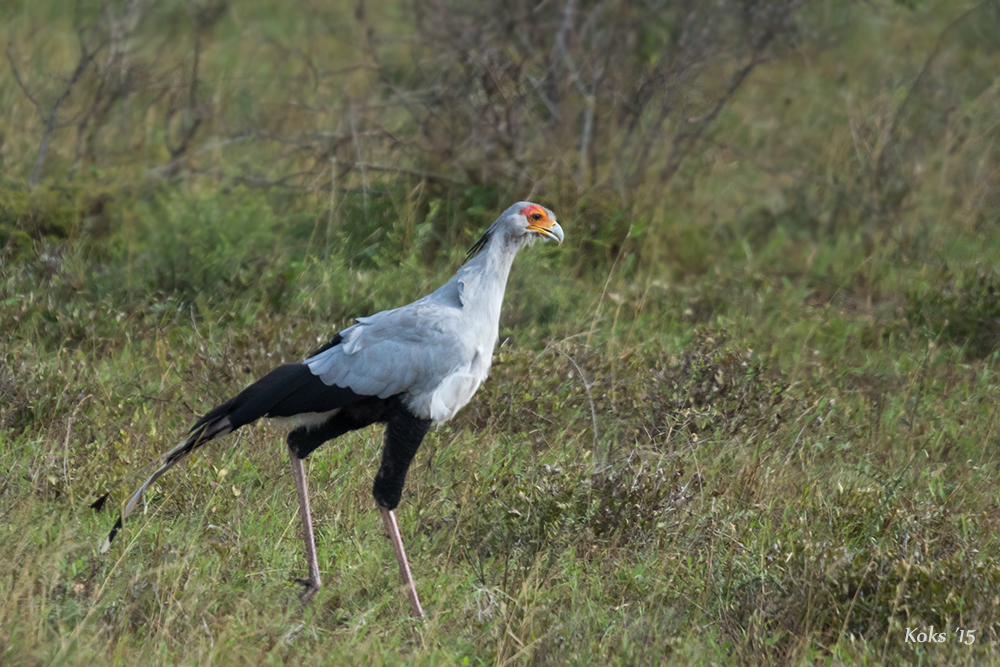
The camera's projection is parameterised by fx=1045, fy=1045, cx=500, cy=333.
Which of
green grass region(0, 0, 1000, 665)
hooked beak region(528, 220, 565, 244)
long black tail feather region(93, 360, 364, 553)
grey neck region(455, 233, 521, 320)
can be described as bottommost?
green grass region(0, 0, 1000, 665)

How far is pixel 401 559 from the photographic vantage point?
338 cm

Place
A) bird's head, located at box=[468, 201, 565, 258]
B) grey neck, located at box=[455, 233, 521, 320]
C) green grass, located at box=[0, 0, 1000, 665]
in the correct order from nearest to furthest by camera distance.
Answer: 1. green grass, located at box=[0, 0, 1000, 665]
2. grey neck, located at box=[455, 233, 521, 320]
3. bird's head, located at box=[468, 201, 565, 258]

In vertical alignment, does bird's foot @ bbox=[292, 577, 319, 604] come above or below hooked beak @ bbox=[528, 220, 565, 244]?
below

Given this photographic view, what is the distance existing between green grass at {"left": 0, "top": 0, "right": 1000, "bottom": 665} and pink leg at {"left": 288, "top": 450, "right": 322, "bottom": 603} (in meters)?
0.09

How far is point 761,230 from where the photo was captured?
7.59 metres

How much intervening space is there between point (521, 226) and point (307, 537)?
1.33 meters

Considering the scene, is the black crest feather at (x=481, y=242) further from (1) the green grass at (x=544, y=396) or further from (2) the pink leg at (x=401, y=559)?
(2) the pink leg at (x=401, y=559)

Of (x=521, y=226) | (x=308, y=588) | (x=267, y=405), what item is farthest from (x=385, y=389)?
(x=521, y=226)

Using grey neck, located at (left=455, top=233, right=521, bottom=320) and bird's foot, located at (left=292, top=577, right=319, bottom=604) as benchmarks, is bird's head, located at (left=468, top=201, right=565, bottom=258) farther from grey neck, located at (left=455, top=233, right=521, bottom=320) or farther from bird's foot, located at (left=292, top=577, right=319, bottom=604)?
bird's foot, located at (left=292, top=577, right=319, bottom=604)

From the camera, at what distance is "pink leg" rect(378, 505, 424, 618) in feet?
10.7

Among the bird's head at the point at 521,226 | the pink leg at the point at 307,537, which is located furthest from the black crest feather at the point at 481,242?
the pink leg at the point at 307,537

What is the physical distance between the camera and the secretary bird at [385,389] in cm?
344

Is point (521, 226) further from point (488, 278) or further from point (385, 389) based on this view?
point (385, 389)

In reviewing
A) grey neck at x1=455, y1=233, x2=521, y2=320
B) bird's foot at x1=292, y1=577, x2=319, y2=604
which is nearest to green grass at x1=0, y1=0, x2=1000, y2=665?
bird's foot at x1=292, y1=577, x2=319, y2=604
